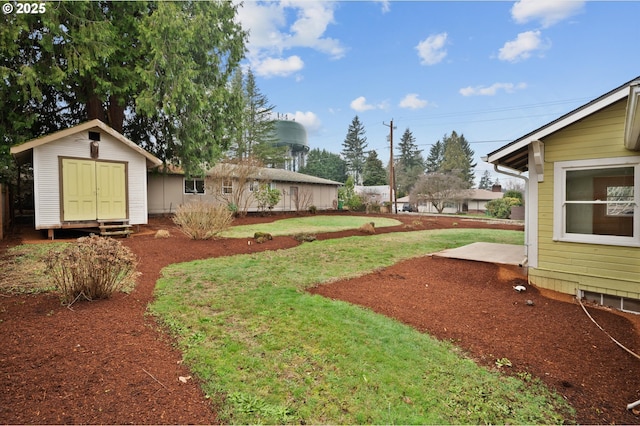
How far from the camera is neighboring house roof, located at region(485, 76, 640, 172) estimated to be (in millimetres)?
3508

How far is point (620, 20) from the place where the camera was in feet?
24.9

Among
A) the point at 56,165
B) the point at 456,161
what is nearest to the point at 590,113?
the point at 56,165

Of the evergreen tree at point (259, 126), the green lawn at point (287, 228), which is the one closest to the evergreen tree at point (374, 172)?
the evergreen tree at point (259, 126)

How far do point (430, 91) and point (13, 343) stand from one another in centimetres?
1888

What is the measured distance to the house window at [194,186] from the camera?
19.1m

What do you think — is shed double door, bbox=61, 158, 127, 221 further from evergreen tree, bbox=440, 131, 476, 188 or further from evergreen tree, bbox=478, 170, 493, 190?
evergreen tree, bbox=478, 170, 493, 190

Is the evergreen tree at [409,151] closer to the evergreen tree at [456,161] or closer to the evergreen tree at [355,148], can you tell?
the evergreen tree at [456,161]

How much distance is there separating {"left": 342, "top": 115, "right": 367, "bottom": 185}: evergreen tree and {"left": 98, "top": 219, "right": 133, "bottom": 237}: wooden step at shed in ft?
182

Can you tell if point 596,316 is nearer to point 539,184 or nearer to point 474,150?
point 539,184

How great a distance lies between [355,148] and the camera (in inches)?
2544

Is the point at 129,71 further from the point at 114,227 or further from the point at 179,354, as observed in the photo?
the point at 179,354

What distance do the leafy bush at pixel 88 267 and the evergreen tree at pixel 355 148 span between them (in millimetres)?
61283

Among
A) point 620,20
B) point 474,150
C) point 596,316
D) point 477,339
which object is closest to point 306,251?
point 477,339

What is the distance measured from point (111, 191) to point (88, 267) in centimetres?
835
